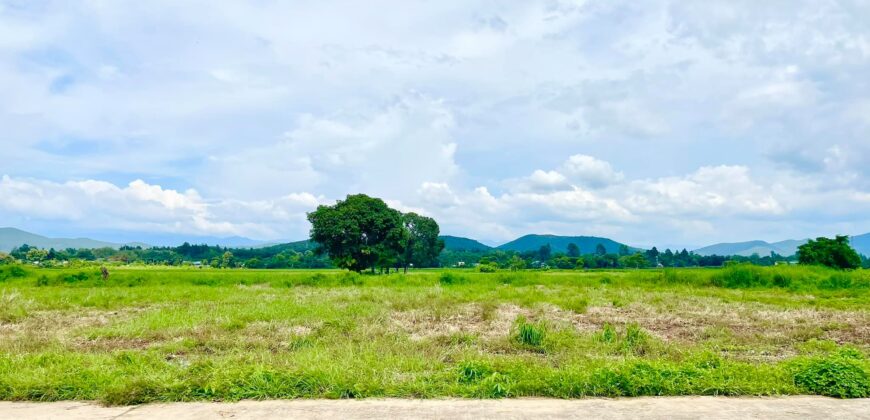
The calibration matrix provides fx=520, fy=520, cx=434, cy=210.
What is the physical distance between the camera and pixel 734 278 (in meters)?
22.1

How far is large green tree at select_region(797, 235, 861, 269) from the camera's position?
26.9 metres

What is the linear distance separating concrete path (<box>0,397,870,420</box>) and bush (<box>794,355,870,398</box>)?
166mm

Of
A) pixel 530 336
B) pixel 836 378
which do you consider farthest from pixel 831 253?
pixel 836 378

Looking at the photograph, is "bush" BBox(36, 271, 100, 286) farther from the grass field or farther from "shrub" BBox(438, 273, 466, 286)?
"shrub" BBox(438, 273, 466, 286)

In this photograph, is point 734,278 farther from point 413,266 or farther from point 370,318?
point 413,266

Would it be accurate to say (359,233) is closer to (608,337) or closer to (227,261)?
(608,337)

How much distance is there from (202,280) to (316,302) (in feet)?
40.4

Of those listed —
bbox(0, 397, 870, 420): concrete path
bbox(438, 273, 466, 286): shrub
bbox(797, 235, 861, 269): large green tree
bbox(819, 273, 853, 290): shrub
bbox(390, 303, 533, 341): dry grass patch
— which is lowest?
bbox(0, 397, 870, 420): concrete path

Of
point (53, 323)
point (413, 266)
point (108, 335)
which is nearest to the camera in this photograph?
point (108, 335)

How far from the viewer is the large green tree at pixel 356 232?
3900 cm

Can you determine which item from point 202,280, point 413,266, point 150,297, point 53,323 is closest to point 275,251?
point 413,266


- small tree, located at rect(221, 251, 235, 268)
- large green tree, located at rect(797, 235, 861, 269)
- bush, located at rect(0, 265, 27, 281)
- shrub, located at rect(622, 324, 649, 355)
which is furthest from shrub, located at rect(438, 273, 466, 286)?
small tree, located at rect(221, 251, 235, 268)

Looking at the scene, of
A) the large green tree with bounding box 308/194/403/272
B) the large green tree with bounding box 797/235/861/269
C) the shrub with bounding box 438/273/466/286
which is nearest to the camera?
the shrub with bounding box 438/273/466/286

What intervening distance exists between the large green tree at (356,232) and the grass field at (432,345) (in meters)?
19.6
